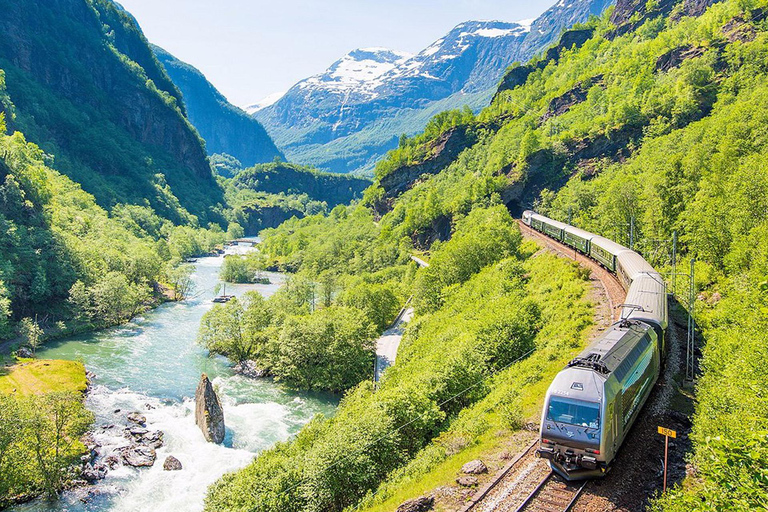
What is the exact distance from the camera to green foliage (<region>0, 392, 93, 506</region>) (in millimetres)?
27703

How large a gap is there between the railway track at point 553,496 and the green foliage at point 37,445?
97.5 feet

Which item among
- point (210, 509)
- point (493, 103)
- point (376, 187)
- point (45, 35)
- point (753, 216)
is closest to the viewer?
point (210, 509)

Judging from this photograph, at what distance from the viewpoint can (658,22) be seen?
448 ft

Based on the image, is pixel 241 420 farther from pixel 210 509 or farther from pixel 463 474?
pixel 463 474

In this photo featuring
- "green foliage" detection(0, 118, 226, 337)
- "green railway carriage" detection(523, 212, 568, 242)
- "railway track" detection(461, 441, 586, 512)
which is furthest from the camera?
"green foliage" detection(0, 118, 226, 337)

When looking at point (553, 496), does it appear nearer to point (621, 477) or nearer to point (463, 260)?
point (621, 477)

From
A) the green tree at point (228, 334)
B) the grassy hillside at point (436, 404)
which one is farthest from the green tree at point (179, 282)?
the grassy hillside at point (436, 404)

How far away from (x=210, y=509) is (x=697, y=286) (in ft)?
131

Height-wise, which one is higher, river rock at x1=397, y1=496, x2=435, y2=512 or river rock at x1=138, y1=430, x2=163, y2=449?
river rock at x1=397, y1=496, x2=435, y2=512

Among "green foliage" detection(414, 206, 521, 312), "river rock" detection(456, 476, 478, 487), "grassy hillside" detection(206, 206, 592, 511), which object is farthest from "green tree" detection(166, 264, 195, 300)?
"river rock" detection(456, 476, 478, 487)

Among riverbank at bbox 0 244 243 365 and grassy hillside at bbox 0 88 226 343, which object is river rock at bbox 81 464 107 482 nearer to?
riverbank at bbox 0 244 243 365

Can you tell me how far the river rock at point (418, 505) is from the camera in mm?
16859

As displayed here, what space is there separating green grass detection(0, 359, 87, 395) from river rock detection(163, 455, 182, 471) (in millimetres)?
14043

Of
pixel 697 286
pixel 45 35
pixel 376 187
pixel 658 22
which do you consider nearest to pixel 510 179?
pixel 376 187
